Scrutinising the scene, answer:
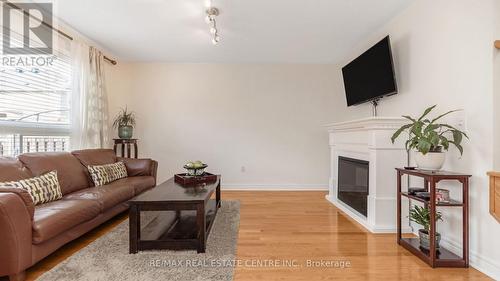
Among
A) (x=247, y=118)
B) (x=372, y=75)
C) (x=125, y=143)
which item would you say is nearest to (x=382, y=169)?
(x=372, y=75)

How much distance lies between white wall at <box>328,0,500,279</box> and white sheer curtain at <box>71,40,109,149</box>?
4419 millimetres

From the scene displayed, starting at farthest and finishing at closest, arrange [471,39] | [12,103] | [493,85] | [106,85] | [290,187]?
[290,187]
[106,85]
[12,103]
[471,39]
[493,85]

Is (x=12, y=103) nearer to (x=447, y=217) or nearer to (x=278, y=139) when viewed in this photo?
(x=278, y=139)

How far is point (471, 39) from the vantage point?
2.06 meters

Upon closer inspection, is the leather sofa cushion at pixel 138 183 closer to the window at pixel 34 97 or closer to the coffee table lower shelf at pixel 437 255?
the window at pixel 34 97

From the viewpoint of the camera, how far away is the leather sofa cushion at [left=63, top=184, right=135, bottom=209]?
256 cm

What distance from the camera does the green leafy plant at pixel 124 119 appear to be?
181 inches

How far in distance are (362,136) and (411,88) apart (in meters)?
0.75

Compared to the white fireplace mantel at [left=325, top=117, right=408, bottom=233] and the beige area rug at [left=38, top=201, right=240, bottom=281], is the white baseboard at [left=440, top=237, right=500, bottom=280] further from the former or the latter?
the beige area rug at [left=38, top=201, right=240, bottom=281]

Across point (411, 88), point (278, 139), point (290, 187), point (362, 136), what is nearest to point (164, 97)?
point (278, 139)

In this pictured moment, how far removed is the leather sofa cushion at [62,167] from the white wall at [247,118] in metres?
1.95

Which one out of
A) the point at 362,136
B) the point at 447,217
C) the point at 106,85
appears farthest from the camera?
the point at 106,85

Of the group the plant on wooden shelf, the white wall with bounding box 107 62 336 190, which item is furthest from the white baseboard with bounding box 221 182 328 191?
the plant on wooden shelf

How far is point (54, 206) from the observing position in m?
2.19
